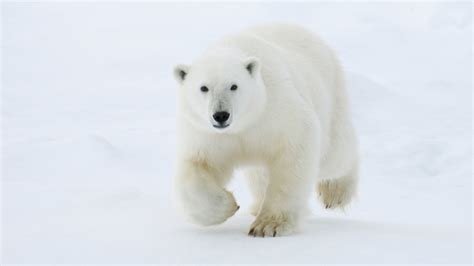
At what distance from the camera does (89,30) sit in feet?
45.4

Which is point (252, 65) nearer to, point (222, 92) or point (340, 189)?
point (222, 92)

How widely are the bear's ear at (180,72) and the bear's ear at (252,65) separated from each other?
11.8 inches

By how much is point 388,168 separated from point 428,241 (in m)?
4.68

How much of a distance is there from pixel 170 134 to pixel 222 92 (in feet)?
14.7

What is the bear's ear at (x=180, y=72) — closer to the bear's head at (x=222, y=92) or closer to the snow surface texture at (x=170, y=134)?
the bear's head at (x=222, y=92)

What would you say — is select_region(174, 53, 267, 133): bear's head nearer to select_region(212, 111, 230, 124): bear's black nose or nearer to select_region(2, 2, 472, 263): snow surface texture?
select_region(212, 111, 230, 124): bear's black nose

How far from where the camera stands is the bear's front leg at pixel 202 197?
362cm

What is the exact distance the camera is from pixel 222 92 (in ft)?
11.7

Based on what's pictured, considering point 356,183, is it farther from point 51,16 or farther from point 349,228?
point 51,16

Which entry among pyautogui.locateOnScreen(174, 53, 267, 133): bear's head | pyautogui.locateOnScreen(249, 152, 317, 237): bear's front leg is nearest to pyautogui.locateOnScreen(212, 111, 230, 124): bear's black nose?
pyautogui.locateOnScreen(174, 53, 267, 133): bear's head

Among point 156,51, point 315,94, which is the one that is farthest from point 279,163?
point 156,51

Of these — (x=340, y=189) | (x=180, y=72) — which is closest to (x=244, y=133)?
(x=180, y=72)

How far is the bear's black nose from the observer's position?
3412 mm

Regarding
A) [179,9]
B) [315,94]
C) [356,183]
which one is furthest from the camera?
[179,9]
